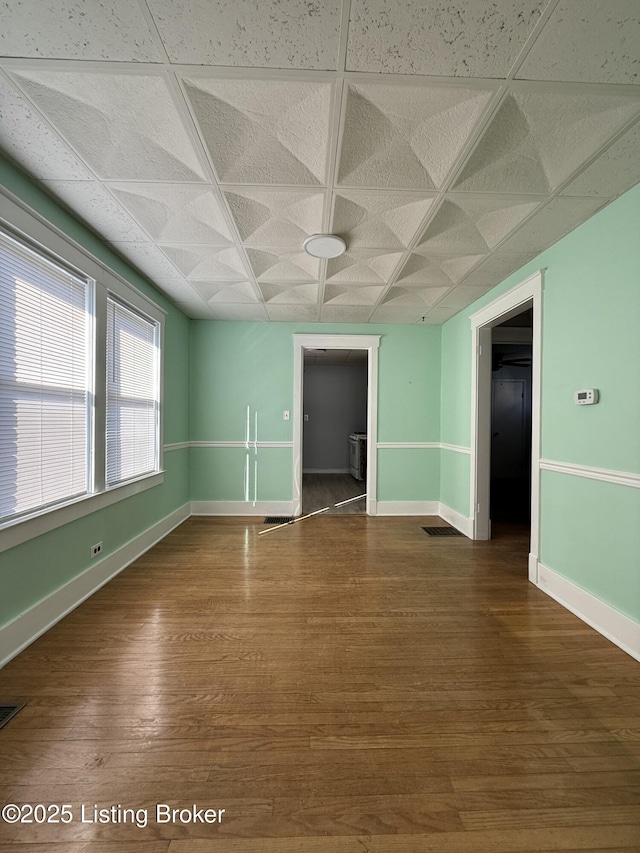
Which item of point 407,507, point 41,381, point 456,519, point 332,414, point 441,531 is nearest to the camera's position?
point 41,381

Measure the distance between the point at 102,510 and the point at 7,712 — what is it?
1.34 m

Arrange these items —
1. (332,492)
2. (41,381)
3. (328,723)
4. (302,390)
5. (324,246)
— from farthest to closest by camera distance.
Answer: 1. (332,492)
2. (302,390)
3. (324,246)
4. (41,381)
5. (328,723)

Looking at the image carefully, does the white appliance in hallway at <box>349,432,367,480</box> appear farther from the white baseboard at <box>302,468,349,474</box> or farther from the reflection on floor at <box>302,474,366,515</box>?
the white baseboard at <box>302,468,349,474</box>

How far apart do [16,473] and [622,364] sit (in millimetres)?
3352

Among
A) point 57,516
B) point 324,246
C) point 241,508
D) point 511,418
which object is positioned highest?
point 324,246

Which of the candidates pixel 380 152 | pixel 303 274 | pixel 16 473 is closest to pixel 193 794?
pixel 16 473

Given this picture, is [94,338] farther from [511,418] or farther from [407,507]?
[511,418]

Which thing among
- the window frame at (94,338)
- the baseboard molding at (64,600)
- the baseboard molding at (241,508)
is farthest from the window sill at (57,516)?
the baseboard molding at (241,508)

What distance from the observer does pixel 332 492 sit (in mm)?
6285

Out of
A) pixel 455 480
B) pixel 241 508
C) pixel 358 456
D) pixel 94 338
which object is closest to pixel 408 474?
pixel 455 480

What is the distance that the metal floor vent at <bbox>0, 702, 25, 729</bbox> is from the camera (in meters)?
1.45

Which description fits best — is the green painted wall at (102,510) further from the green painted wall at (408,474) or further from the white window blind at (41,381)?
the green painted wall at (408,474)

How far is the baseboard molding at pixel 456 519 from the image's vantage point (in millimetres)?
3881

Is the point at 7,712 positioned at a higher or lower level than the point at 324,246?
lower
